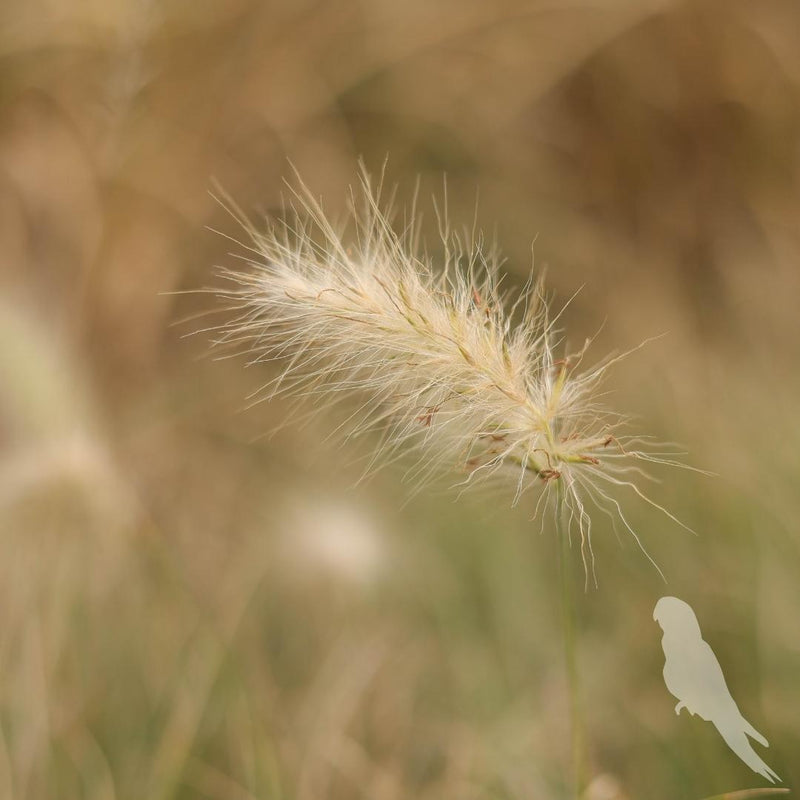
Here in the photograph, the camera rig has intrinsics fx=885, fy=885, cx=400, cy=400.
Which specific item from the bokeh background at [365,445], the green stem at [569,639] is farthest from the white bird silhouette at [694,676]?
the bokeh background at [365,445]

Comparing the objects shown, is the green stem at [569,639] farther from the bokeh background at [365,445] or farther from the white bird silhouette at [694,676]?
the bokeh background at [365,445]

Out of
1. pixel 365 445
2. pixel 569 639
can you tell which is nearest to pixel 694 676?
pixel 569 639

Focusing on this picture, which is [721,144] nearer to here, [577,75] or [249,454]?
[577,75]

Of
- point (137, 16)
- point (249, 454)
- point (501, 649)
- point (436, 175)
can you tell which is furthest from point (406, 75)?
point (501, 649)

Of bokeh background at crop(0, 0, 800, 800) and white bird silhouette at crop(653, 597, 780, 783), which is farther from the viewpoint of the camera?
bokeh background at crop(0, 0, 800, 800)

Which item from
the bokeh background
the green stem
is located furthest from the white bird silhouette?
the bokeh background

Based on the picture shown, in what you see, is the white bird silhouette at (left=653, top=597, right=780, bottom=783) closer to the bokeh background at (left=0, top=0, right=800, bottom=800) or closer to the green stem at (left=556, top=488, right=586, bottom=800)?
the green stem at (left=556, top=488, right=586, bottom=800)
